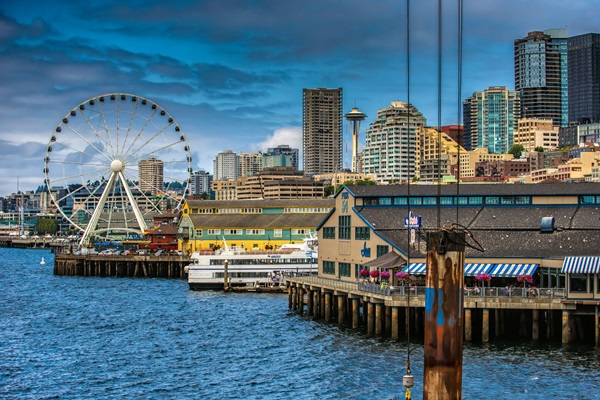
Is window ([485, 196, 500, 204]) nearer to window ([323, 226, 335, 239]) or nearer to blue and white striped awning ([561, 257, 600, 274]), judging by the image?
window ([323, 226, 335, 239])

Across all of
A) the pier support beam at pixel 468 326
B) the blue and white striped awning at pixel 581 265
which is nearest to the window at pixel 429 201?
the blue and white striped awning at pixel 581 265

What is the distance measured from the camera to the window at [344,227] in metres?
90.1

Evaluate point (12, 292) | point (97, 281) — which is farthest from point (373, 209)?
point (97, 281)

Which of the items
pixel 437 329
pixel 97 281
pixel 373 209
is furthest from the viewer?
pixel 97 281

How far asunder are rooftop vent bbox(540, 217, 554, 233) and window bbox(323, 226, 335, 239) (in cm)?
2119

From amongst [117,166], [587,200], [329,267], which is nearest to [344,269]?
[329,267]

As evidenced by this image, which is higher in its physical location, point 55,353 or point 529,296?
point 529,296

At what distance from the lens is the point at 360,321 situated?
79312mm

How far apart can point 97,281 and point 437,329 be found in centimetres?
11794

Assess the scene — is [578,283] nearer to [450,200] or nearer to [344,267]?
[450,200]

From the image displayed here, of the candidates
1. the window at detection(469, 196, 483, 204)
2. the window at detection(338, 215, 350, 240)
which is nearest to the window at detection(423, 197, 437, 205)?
the window at detection(469, 196, 483, 204)

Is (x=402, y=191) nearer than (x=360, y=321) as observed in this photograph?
No

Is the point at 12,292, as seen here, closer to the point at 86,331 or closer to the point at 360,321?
the point at 86,331

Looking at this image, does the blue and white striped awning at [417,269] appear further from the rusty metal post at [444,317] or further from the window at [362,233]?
the rusty metal post at [444,317]
